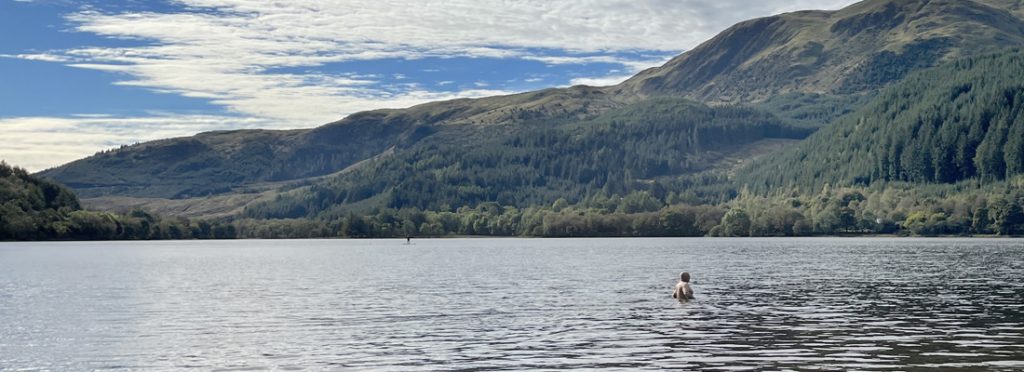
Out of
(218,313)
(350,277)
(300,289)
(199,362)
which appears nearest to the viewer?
(199,362)

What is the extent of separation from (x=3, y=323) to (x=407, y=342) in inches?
1129

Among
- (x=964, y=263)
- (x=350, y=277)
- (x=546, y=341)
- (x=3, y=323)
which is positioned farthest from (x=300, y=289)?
(x=964, y=263)

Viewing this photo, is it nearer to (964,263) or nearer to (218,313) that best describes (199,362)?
(218,313)

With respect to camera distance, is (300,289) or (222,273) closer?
(300,289)

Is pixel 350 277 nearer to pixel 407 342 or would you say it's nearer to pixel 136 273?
pixel 136 273

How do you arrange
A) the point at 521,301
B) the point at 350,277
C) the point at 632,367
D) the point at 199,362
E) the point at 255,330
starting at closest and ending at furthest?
the point at 632,367 → the point at 199,362 → the point at 255,330 → the point at 521,301 → the point at 350,277

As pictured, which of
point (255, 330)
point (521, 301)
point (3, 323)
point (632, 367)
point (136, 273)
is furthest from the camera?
point (136, 273)

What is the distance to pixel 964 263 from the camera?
15575 cm

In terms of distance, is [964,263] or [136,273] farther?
[964,263]

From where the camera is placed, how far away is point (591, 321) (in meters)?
70.0

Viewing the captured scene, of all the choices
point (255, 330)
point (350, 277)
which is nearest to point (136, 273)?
point (350, 277)

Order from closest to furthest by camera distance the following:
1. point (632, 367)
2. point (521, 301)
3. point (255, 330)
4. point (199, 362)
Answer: point (632, 367), point (199, 362), point (255, 330), point (521, 301)

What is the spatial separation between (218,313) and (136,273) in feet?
231

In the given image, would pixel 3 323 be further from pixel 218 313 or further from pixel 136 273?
pixel 136 273
